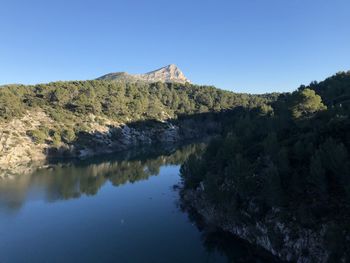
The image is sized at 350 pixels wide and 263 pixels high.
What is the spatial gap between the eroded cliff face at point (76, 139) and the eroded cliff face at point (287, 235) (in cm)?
7809

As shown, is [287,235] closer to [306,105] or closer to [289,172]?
[289,172]

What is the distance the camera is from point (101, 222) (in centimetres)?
5372

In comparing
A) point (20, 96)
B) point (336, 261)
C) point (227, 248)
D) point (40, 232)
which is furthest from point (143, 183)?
point (20, 96)

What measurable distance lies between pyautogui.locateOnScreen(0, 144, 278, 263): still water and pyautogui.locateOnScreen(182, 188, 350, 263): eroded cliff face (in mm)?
2021

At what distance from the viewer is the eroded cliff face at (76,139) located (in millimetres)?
115575

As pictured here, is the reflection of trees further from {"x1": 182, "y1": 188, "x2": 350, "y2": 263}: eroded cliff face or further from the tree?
the tree

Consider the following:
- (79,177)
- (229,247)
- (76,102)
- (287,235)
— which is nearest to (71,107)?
(76,102)

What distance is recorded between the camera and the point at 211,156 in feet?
203

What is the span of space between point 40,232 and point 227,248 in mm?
28726

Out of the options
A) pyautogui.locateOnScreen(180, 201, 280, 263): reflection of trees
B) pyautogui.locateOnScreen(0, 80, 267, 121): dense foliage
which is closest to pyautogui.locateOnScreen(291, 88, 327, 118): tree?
pyautogui.locateOnScreen(180, 201, 280, 263): reflection of trees

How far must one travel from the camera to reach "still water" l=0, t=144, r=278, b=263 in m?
41.1

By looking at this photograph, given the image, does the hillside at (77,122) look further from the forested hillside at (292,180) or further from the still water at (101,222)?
the forested hillside at (292,180)

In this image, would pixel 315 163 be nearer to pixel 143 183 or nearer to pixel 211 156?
pixel 211 156

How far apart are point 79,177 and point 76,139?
49123 mm
